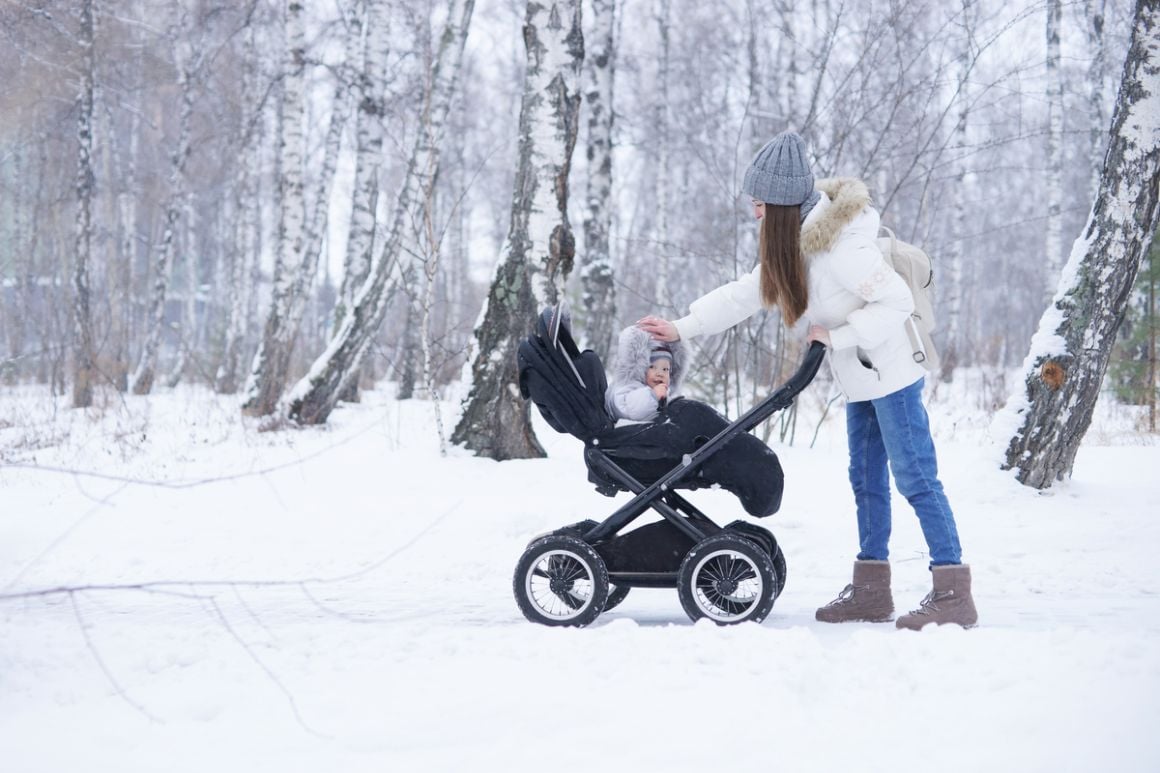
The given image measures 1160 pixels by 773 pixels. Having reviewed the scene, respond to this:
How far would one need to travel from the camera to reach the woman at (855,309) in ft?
12.3

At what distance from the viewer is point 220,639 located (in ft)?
11.8

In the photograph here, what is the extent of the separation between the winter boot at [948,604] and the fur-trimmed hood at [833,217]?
1.33m

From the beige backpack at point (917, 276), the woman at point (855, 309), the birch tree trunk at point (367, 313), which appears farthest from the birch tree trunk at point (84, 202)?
the beige backpack at point (917, 276)

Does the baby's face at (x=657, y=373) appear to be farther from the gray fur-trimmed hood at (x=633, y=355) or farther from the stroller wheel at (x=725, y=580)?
the stroller wheel at (x=725, y=580)

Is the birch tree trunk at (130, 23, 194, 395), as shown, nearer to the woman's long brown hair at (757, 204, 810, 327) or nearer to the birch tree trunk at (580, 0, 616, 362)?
the birch tree trunk at (580, 0, 616, 362)

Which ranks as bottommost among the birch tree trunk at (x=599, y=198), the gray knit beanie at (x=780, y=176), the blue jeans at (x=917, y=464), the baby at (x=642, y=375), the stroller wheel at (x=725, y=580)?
the stroller wheel at (x=725, y=580)

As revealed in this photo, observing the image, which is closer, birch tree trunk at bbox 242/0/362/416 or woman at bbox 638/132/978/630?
woman at bbox 638/132/978/630

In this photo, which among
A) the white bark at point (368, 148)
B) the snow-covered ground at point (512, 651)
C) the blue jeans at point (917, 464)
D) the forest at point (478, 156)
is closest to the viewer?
the snow-covered ground at point (512, 651)

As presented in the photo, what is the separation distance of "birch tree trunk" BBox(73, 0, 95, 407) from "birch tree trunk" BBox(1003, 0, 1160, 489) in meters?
11.9

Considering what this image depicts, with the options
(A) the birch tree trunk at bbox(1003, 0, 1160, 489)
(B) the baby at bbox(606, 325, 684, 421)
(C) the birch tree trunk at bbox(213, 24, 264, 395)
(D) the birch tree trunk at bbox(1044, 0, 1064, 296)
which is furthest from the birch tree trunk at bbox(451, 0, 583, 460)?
(D) the birch tree trunk at bbox(1044, 0, 1064, 296)

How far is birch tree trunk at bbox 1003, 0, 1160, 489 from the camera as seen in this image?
6504 millimetres

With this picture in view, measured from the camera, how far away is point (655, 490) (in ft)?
12.7

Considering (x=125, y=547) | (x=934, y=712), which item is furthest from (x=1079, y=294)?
(x=125, y=547)

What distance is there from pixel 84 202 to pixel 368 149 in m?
5.41
